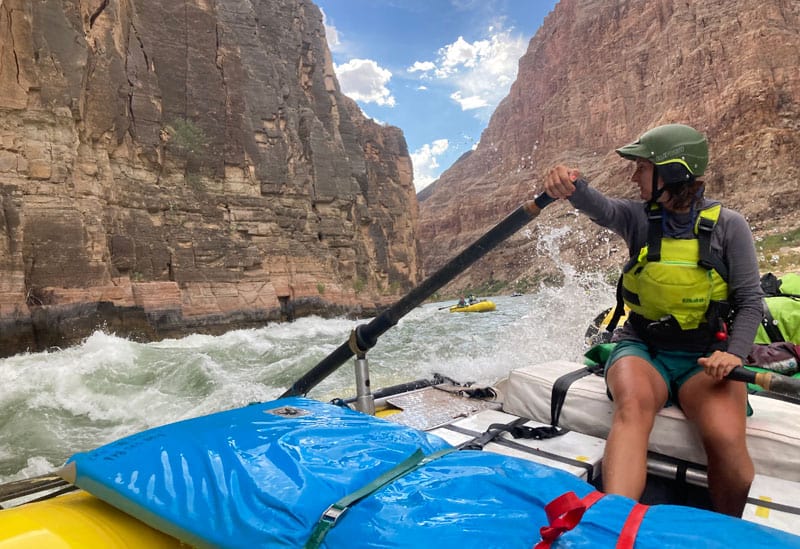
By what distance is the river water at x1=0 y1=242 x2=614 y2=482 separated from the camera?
A: 489 cm

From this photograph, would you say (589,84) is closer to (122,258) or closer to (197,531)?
(122,258)

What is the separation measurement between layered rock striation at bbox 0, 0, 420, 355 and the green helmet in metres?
12.4

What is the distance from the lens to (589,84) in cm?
8300

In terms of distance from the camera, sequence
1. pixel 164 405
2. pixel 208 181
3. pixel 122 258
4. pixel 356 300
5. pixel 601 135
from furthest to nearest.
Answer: pixel 601 135, pixel 356 300, pixel 208 181, pixel 122 258, pixel 164 405

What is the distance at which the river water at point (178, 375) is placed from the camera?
489 centimetres

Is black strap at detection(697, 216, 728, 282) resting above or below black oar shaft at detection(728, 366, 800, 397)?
above

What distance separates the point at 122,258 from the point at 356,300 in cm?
1246

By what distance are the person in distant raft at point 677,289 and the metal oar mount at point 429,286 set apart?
0.46 ft

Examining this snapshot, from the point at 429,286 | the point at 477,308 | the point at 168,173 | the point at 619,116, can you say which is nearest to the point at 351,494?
the point at 429,286

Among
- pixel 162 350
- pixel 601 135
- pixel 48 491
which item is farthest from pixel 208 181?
pixel 601 135

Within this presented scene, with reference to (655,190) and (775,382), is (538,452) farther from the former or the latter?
(655,190)

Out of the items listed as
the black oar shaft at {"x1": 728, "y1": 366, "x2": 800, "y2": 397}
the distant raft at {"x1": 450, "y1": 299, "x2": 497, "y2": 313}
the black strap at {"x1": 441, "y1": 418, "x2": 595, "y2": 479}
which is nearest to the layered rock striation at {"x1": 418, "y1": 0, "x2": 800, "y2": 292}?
the distant raft at {"x1": 450, "y1": 299, "x2": 497, "y2": 313}

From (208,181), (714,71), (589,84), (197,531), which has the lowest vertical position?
(197,531)

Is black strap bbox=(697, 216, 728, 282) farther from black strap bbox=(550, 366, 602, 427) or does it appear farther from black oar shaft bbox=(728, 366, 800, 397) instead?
black strap bbox=(550, 366, 602, 427)
